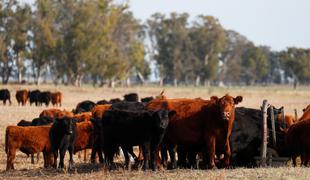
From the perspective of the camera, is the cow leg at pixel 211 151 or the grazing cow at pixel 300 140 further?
the grazing cow at pixel 300 140

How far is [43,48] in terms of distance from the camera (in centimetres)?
8762

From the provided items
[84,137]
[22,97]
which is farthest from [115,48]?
[84,137]

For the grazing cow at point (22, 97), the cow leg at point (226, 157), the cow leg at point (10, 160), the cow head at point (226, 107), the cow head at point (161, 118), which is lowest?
the cow leg at point (10, 160)

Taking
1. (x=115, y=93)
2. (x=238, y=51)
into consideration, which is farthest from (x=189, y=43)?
(x=115, y=93)

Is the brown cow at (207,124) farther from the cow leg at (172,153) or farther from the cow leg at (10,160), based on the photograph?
the cow leg at (10,160)

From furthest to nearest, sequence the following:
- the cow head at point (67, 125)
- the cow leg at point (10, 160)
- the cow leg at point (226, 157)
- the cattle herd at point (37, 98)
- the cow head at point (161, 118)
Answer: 1. the cattle herd at point (37, 98)
2. the cow leg at point (10, 160)
3. the cow head at point (67, 125)
4. the cow leg at point (226, 157)
5. the cow head at point (161, 118)

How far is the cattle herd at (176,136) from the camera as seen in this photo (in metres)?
14.9

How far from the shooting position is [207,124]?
15.0 metres

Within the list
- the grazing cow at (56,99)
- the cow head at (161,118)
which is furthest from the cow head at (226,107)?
the grazing cow at (56,99)

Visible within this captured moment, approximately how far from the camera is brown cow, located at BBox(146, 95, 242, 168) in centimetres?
1477

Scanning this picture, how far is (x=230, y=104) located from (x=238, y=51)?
120375 mm

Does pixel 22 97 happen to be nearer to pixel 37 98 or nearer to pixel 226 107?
pixel 37 98

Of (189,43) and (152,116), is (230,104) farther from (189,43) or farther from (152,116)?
(189,43)

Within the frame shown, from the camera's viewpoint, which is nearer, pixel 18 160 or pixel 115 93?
pixel 18 160
